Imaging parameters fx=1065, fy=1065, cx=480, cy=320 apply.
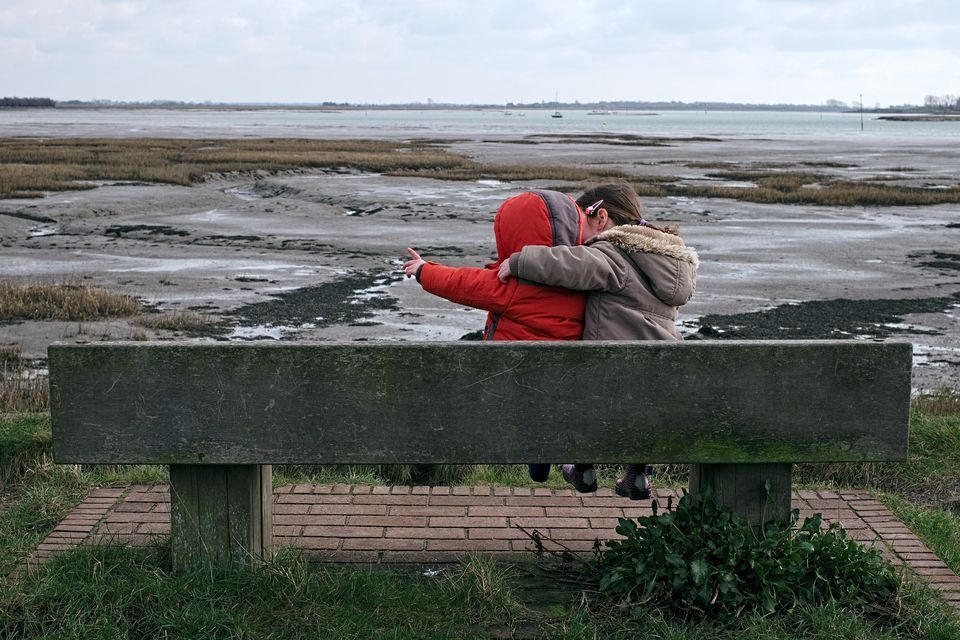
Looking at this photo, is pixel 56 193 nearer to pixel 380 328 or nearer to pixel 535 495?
pixel 380 328

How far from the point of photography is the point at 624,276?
147 inches

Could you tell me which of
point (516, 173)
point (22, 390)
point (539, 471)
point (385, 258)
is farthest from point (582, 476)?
point (516, 173)

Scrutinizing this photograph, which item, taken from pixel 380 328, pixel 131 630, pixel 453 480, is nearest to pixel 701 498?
pixel 131 630

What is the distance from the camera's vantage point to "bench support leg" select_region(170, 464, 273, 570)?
11.5 feet

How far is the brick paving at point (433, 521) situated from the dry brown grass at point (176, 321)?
19.9ft

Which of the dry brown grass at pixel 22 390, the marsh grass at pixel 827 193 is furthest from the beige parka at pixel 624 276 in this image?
the marsh grass at pixel 827 193

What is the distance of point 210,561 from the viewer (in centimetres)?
351

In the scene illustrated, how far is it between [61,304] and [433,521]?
A: 8.64 m

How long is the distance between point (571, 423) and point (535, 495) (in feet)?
4.60

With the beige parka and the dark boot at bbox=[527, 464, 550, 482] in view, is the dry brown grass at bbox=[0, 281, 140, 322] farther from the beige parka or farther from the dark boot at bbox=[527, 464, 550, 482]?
the beige parka

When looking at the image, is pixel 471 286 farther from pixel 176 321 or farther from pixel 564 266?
pixel 176 321

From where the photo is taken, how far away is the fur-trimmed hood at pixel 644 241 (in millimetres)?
3734

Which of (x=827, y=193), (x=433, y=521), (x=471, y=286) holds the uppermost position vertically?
(x=471, y=286)

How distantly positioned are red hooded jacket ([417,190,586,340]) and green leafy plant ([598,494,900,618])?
766 millimetres
